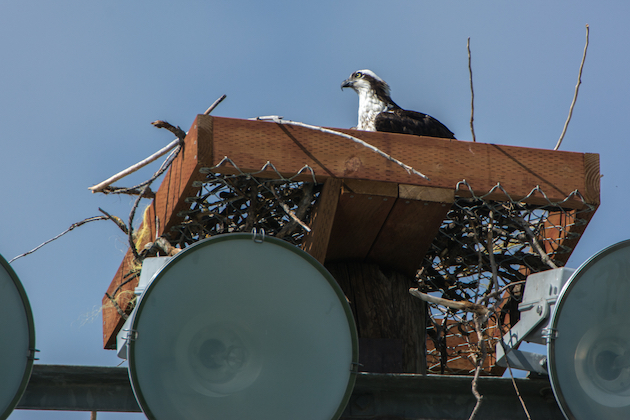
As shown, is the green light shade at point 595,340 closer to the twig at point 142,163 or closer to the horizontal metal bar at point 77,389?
the horizontal metal bar at point 77,389

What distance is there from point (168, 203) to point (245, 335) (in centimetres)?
100

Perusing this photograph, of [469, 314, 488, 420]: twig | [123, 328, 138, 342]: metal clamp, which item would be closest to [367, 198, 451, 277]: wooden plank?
[469, 314, 488, 420]: twig

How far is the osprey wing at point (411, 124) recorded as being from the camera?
381cm

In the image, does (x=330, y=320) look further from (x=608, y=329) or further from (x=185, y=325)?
(x=608, y=329)

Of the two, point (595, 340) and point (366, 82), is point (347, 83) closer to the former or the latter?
point (366, 82)

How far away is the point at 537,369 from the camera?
240 centimetres

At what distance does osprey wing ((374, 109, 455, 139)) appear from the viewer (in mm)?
3811

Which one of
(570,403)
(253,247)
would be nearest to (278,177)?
(253,247)

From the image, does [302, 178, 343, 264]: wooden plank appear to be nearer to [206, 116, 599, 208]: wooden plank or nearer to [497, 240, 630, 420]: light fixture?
[206, 116, 599, 208]: wooden plank

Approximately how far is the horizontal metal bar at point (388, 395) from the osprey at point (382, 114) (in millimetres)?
1616

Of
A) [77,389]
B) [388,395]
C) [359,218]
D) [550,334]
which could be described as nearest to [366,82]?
[359,218]

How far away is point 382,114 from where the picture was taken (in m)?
3.99

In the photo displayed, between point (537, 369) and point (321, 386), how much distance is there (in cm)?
72

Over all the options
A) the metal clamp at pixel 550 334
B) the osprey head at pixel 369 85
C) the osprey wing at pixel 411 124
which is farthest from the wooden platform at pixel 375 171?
the osprey head at pixel 369 85
